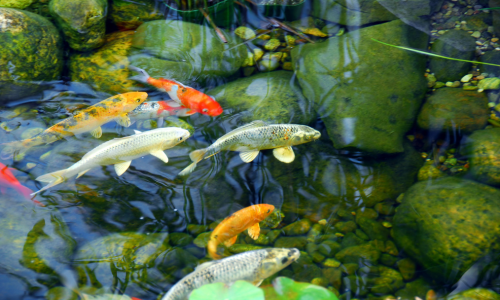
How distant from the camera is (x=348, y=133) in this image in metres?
3.77

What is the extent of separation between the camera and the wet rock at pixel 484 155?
3.45 metres

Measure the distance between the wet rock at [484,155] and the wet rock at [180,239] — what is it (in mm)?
3303

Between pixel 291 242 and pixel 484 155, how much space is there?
2462 millimetres

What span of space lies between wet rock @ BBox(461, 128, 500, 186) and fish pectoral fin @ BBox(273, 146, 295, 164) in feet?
6.82

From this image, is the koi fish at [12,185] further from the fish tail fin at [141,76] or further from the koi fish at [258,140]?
the fish tail fin at [141,76]

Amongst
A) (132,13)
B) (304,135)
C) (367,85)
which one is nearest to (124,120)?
(132,13)

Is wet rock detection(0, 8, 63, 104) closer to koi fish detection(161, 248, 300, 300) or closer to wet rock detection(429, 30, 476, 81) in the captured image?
koi fish detection(161, 248, 300, 300)

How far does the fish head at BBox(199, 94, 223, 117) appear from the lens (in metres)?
4.02

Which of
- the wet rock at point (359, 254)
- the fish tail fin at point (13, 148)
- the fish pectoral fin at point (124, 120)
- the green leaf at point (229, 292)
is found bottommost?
the wet rock at point (359, 254)

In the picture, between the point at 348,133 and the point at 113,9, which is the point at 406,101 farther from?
the point at 113,9

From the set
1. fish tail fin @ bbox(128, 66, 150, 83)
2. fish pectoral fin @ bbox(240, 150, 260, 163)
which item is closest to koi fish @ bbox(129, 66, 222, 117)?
fish tail fin @ bbox(128, 66, 150, 83)

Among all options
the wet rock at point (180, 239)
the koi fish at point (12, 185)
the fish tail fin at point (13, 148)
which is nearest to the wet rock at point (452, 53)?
the wet rock at point (180, 239)

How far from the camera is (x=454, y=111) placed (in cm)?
387

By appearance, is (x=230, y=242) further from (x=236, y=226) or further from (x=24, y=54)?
(x=24, y=54)
